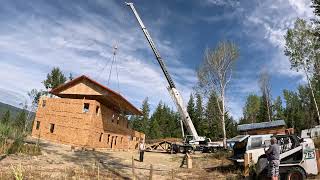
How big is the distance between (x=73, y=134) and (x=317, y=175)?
24.1m

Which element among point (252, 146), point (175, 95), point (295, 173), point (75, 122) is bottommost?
point (295, 173)

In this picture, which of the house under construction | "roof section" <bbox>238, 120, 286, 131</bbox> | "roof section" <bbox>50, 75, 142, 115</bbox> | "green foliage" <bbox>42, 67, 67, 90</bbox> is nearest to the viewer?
the house under construction

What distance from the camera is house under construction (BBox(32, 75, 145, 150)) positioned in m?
33.6

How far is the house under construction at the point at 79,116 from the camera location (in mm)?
33562

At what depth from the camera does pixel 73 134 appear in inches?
1319

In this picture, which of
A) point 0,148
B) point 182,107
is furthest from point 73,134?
point 0,148

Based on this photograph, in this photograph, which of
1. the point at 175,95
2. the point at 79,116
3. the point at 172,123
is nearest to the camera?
the point at 79,116

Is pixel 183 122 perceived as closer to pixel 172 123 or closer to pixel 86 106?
pixel 86 106

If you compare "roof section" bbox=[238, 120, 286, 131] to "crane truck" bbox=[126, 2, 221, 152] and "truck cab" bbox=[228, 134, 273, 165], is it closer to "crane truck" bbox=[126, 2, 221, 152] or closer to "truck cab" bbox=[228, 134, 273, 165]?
"crane truck" bbox=[126, 2, 221, 152]

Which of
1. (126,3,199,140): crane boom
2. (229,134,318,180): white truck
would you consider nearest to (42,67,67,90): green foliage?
(126,3,199,140): crane boom

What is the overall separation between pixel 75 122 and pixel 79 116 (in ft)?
2.45

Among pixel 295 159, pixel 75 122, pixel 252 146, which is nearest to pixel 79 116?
pixel 75 122

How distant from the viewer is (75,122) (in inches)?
1336

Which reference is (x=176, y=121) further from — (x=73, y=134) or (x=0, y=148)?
(x=0, y=148)
